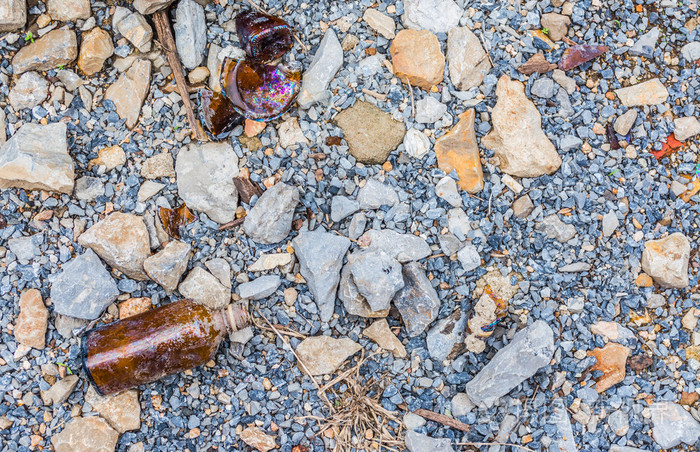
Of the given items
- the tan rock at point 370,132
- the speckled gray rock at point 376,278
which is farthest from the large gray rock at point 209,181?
the speckled gray rock at point 376,278

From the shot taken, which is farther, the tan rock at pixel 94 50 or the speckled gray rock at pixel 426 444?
the tan rock at pixel 94 50

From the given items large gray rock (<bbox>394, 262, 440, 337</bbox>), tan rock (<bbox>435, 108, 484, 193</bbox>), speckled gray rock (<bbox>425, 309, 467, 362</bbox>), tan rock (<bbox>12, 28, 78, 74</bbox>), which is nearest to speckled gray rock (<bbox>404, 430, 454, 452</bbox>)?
speckled gray rock (<bbox>425, 309, 467, 362</bbox>)

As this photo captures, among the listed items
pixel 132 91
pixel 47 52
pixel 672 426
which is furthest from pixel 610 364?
pixel 47 52

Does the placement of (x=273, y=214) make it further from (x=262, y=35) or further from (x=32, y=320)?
(x=32, y=320)

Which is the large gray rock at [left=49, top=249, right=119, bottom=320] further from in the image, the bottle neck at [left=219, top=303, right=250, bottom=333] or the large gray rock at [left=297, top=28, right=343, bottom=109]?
the large gray rock at [left=297, top=28, right=343, bottom=109]

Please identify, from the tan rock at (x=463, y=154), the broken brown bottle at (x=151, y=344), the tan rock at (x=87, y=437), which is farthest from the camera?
the tan rock at (x=463, y=154)

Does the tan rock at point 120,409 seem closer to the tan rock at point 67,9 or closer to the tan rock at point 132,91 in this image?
the tan rock at point 132,91

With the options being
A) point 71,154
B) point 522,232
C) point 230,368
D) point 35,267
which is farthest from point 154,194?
point 522,232
